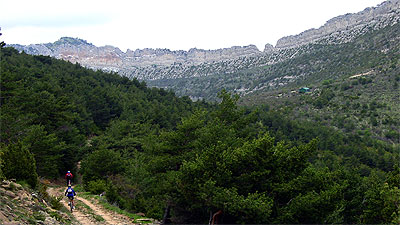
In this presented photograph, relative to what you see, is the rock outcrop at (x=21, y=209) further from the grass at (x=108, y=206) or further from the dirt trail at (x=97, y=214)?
the grass at (x=108, y=206)

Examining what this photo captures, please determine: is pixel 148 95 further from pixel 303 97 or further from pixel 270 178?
pixel 270 178

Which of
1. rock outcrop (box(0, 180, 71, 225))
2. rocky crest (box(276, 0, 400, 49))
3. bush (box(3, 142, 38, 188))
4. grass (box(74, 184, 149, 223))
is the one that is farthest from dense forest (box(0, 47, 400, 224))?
rocky crest (box(276, 0, 400, 49))

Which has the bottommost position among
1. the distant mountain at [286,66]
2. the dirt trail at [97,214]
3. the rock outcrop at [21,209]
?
the dirt trail at [97,214]

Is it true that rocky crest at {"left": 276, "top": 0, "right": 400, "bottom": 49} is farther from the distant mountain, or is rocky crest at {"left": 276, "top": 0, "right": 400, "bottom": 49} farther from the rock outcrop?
the rock outcrop

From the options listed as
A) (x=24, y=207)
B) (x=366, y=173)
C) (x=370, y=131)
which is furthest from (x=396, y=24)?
(x=24, y=207)

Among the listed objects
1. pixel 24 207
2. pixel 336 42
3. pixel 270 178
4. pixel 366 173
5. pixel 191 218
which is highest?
pixel 336 42

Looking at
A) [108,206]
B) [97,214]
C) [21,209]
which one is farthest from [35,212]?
[108,206]

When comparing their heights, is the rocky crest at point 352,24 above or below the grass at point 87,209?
above

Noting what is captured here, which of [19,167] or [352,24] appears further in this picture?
[352,24]

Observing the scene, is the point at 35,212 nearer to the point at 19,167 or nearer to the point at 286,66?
the point at 19,167

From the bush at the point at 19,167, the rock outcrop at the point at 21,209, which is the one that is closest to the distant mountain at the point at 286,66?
the bush at the point at 19,167

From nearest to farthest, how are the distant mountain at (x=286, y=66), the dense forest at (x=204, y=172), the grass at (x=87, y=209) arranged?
the dense forest at (x=204, y=172) < the grass at (x=87, y=209) < the distant mountain at (x=286, y=66)

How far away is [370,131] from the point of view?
4884 centimetres

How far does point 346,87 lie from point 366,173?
3655cm
